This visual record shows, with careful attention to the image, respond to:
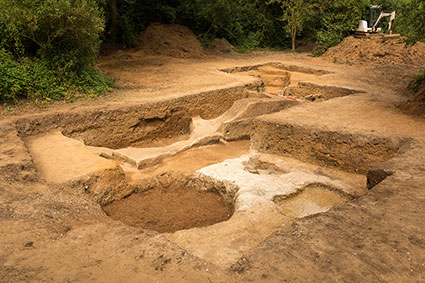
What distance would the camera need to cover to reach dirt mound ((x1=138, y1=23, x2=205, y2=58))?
14.4 metres

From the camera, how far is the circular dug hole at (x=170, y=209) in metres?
4.59

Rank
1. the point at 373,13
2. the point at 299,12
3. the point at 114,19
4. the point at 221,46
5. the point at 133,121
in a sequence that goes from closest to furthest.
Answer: the point at 133,121 < the point at 114,19 < the point at 373,13 < the point at 299,12 < the point at 221,46

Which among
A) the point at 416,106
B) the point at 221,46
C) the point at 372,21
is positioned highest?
the point at 372,21

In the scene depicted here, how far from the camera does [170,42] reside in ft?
49.5

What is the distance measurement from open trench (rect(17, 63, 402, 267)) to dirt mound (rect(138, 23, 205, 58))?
7.23 m

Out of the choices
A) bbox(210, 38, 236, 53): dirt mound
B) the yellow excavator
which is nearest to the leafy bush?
bbox(210, 38, 236, 53): dirt mound

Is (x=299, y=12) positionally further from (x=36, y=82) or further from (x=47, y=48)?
(x=36, y=82)

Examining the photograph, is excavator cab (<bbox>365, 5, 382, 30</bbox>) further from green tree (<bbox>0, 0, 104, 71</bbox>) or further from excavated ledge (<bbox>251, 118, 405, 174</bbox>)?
green tree (<bbox>0, 0, 104, 71</bbox>)

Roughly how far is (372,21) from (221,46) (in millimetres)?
6743

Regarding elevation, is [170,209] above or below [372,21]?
below

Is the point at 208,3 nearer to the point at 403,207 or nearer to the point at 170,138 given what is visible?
the point at 170,138

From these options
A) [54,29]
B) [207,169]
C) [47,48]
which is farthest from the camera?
[47,48]

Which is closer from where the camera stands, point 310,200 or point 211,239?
point 211,239

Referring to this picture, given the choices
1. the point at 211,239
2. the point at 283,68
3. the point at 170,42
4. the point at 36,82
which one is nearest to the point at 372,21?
the point at 283,68
